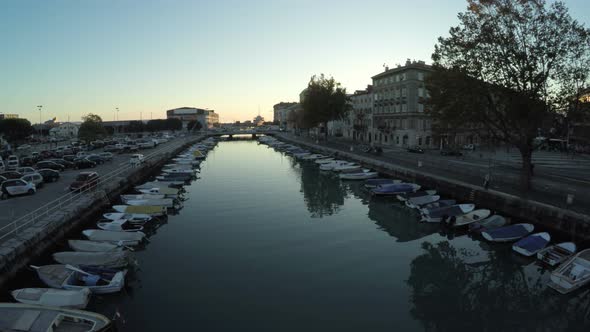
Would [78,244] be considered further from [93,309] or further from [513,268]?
[513,268]

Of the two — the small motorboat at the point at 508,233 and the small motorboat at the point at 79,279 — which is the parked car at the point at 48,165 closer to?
the small motorboat at the point at 79,279

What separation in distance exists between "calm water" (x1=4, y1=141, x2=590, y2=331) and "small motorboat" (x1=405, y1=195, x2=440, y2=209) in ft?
6.05

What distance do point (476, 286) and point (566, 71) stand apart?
2267cm

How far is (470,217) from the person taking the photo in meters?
29.2

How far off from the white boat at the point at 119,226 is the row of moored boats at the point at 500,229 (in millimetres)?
24870

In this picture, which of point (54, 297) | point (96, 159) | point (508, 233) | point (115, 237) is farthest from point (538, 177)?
point (96, 159)

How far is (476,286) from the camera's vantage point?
19703mm

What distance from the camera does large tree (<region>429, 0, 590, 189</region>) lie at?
3003 centimetres

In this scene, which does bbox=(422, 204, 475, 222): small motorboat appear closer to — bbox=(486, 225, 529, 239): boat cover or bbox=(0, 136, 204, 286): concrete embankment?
bbox=(486, 225, 529, 239): boat cover

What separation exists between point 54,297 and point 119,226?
11.1m

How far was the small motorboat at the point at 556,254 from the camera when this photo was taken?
21016 mm

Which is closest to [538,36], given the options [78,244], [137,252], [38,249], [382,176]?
[382,176]

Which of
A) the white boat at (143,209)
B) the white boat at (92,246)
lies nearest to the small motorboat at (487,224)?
the white boat at (92,246)

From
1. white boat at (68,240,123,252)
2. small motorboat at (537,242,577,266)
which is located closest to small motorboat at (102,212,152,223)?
white boat at (68,240,123,252)
